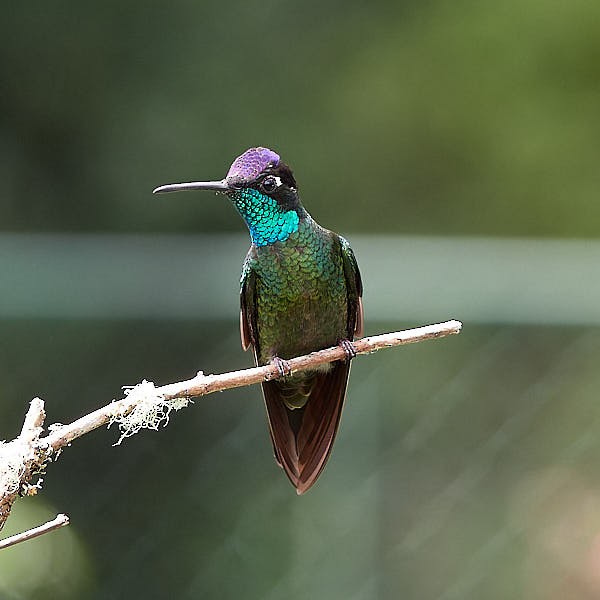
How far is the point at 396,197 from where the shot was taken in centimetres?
496

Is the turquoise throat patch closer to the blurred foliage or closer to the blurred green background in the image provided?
the blurred green background

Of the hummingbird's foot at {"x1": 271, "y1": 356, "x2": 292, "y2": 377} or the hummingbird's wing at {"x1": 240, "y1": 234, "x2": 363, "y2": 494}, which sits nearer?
the hummingbird's foot at {"x1": 271, "y1": 356, "x2": 292, "y2": 377}

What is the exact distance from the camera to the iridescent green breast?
7.32 ft

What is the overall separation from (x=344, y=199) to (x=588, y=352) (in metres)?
1.40

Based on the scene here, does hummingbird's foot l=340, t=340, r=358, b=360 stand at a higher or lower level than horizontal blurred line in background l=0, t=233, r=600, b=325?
higher

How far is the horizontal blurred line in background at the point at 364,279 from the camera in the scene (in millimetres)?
4020

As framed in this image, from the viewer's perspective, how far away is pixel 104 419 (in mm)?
1281

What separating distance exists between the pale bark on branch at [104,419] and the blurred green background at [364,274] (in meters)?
1.78

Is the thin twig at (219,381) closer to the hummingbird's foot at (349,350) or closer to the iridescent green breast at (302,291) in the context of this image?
the hummingbird's foot at (349,350)

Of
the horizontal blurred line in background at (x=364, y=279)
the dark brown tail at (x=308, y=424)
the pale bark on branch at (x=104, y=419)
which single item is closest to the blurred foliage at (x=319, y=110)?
the horizontal blurred line in background at (x=364, y=279)

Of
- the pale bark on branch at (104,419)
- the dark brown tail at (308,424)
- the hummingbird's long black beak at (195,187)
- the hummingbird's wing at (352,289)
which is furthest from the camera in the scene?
the hummingbird's wing at (352,289)

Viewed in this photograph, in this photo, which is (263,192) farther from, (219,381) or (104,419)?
(104,419)

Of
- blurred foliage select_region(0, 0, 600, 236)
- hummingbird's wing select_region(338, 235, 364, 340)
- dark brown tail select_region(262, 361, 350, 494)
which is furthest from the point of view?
blurred foliage select_region(0, 0, 600, 236)

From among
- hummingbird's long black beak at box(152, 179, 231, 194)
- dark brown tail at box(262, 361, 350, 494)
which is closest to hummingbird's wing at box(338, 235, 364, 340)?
dark brown tail at box(262, 361, 350, 494)
